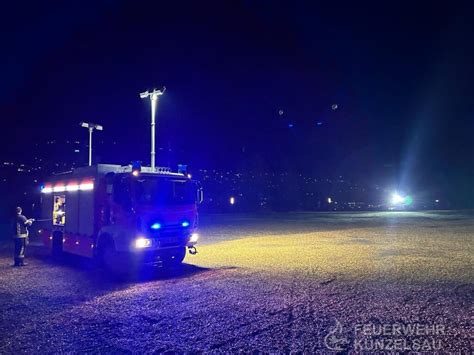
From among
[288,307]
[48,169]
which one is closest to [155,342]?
[288,307]

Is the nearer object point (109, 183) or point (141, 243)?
point (141, 243)

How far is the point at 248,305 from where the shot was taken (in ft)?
23.1

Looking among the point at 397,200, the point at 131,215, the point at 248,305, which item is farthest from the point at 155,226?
the point at 397,200

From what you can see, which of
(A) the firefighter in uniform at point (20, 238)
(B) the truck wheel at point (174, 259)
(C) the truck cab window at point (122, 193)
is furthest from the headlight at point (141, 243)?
(A) the firefighter in uniform at point (20, 238)

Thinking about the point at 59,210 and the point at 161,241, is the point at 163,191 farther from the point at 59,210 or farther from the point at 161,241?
the point at 59,210

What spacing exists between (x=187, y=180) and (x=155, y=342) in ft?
19.8

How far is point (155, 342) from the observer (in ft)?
17.4

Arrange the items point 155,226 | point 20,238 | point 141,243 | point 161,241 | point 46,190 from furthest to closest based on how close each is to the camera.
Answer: point 46,190, point 20,238, point 161,241, point 155,226, point 141,243

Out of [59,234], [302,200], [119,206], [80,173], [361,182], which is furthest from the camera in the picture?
[361,182]

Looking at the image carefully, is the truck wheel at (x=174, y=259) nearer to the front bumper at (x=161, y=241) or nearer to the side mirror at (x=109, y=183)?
the front bumper at (x=161, y=241)

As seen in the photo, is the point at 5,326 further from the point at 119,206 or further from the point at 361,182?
the point at 361,182

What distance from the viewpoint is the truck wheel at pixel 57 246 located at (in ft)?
43.7

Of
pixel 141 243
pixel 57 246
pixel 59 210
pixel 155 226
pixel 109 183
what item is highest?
pixel 109 183

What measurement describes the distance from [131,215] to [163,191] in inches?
A: 42.9
